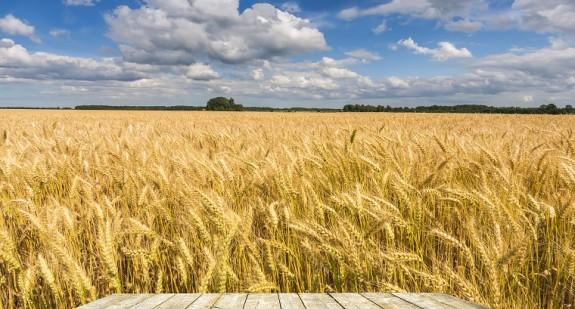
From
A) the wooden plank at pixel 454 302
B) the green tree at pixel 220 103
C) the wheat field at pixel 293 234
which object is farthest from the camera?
the green tree at pixel 220 103

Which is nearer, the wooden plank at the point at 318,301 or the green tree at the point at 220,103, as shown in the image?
the wooden plank at the point at 318,301

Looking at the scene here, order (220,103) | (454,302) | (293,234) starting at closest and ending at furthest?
(454,302) → (293,234) → (220,103)

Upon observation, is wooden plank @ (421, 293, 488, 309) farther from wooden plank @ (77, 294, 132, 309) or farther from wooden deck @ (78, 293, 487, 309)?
wooden plank @ (77, 294, 132, 309)

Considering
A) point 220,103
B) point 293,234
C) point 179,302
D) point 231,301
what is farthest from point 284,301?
point 220,103

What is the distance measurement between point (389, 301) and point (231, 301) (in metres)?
0.40

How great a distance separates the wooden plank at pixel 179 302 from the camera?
38.9 inches

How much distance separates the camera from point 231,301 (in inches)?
40.8

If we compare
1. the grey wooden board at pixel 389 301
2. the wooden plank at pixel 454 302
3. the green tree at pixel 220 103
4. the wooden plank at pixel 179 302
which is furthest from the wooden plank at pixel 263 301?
the green tree at pixel 220 103

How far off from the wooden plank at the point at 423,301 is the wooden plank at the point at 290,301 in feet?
0.90

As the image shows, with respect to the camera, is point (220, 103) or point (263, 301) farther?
point (220, 103)

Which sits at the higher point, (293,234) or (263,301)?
(263,301)

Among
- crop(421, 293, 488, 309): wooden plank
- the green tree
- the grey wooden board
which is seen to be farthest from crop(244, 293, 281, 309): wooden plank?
the green tree

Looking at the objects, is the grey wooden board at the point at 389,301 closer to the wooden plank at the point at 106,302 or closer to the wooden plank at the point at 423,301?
the wooden plank at the point at 423,301

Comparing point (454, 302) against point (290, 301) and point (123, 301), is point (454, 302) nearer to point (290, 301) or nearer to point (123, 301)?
point (290, 301)
